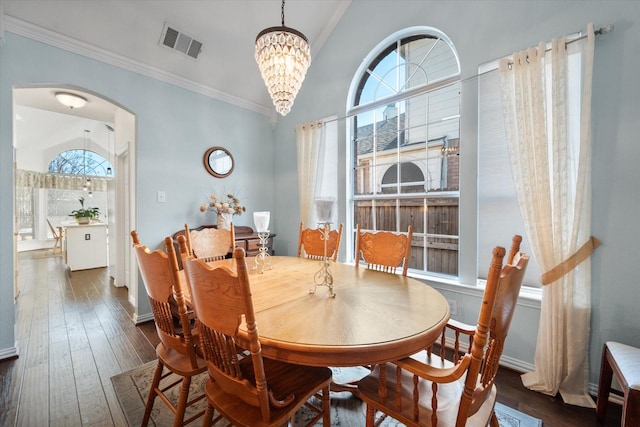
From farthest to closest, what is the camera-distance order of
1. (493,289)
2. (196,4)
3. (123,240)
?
(123,240)
(196,4)
(493,289)

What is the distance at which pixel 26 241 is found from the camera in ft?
24.6

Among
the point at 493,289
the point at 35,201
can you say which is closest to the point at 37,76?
the point at 493,289

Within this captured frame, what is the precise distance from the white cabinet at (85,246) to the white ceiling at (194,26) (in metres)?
4.09

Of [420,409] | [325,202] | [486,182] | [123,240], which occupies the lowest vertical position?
[420,409]

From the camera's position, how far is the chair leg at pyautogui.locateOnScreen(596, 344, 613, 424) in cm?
151

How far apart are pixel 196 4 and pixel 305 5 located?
1156mm

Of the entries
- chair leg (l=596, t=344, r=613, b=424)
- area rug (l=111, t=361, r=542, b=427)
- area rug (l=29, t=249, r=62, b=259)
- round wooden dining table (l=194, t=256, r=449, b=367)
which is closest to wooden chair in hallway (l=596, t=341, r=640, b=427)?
chair leg (l=596, t=344, r=613, b=424)

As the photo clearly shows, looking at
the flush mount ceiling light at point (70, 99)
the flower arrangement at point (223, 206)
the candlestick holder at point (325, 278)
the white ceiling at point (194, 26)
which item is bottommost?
the candlestick holder at point (325, 278)

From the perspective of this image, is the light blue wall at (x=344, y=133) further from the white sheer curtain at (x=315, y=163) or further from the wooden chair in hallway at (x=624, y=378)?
the wooden chair in hallway at (x=624, y=378)

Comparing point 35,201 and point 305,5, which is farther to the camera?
point 35,201

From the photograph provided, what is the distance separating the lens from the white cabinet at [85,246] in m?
5.04

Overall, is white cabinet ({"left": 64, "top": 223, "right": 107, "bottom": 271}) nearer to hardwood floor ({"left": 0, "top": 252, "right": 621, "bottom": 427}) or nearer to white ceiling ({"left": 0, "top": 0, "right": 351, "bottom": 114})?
hardwood floor ({"left": 0, "top": 252, "right": 621, "bottom": 427})

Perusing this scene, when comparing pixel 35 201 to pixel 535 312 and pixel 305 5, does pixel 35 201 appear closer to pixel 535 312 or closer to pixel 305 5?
pixel 305 5

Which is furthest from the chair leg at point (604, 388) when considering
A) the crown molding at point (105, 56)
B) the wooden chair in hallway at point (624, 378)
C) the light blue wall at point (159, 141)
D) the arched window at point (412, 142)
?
the crown molding at point (105, 56)
